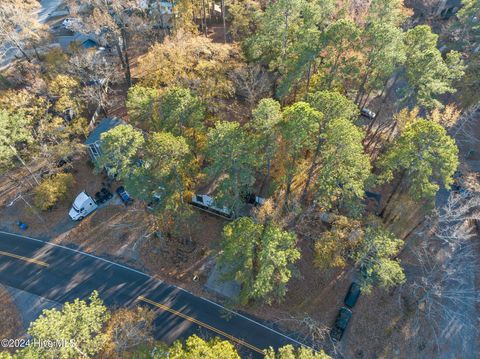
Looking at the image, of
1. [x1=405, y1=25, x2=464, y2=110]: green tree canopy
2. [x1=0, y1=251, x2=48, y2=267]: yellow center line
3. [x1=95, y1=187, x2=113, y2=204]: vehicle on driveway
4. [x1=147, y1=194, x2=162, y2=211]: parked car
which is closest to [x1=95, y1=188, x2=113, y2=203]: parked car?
[x1=95, y1=187, x2=113, y2=204]: vehicle on driveway

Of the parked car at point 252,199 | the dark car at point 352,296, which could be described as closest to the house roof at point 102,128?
the parked car at point 252,199

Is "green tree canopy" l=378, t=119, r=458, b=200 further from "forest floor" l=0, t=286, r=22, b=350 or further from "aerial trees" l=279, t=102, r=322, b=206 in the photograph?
"forest floor" l=0, t=286, r=22, b=350

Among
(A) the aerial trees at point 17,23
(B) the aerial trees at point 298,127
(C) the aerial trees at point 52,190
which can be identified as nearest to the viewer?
(B) the aerial trees at point 298,127

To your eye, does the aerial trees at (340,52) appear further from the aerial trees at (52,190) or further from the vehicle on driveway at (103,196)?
the aerial trees at (52,190)

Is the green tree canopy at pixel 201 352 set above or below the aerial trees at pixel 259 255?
below

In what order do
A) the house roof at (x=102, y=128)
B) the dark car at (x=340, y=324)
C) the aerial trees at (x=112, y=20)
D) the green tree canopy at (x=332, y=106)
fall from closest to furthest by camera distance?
the green tree canopy at (x=332, y=106) < the dark car at (x=340, y=324) < the house roof at (x=102, y=128) < the aerial trees at (x=112, y=20)

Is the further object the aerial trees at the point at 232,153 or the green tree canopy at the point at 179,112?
the green tree canopy at the point at 179,112

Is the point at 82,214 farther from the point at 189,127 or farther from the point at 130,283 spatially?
the point at 189,127

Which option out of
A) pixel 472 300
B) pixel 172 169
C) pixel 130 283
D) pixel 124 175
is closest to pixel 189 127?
pixel 172 169
